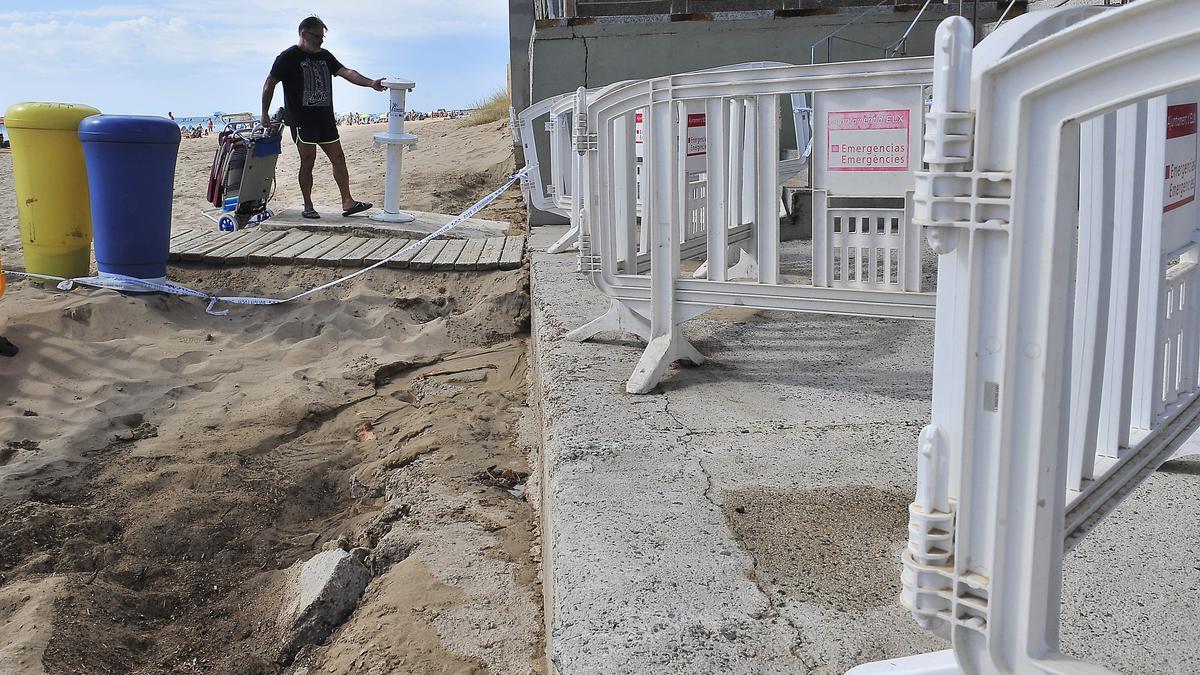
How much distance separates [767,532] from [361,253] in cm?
588

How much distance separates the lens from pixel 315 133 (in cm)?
930

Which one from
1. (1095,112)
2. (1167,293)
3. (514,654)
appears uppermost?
(1095,112)

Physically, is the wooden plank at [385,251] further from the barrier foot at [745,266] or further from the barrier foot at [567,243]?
the barrier foot at [745,266]

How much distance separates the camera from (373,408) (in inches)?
194

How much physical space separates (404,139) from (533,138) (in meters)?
1.45

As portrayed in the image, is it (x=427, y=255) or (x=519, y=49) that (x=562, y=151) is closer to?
(x=427, y=255)

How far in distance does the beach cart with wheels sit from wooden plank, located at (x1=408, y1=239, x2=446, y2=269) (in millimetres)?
1917

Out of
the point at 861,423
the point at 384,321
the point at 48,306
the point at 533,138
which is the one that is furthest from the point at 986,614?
the point at 533,138

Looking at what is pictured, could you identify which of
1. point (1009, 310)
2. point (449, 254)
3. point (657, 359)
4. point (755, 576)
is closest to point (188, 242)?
point (449, 254)

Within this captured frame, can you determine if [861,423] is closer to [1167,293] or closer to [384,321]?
[1167,293]

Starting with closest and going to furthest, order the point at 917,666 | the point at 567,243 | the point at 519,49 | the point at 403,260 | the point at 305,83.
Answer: the point at 917,666
the point at 567,243
the point at 403,260
the point at 305,83
the point at 519,49

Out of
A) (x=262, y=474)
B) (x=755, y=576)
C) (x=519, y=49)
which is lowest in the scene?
(x=262, y=474)

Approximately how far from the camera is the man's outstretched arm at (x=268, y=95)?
905 centimetres

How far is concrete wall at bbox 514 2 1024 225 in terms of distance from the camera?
8953mm
